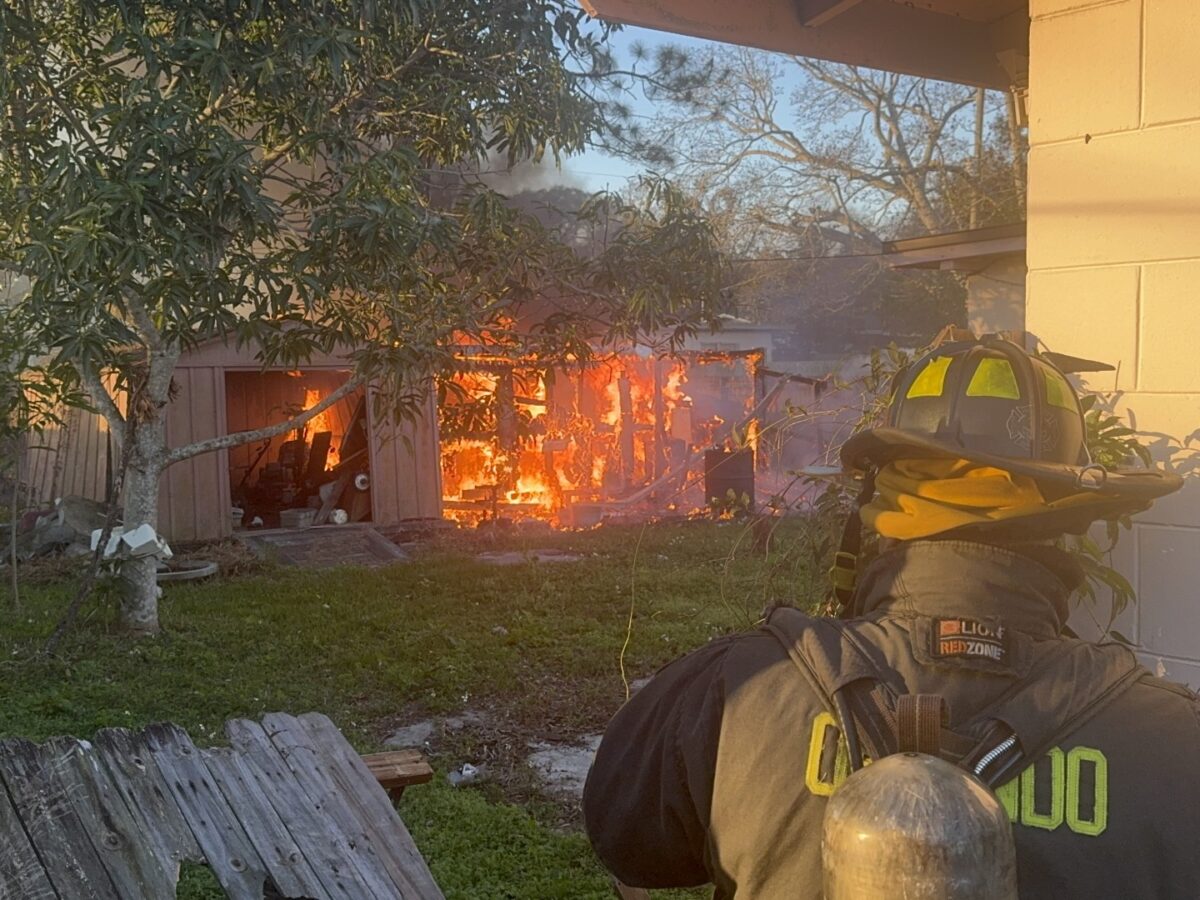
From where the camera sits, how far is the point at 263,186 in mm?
7883

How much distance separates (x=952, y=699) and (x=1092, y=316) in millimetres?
1528

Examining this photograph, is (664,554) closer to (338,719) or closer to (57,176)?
(338,719)

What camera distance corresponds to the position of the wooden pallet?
2453 millimetres

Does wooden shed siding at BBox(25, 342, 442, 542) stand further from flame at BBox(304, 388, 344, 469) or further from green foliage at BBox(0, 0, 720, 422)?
green foliage at BBox(0, 0, 720, 422)

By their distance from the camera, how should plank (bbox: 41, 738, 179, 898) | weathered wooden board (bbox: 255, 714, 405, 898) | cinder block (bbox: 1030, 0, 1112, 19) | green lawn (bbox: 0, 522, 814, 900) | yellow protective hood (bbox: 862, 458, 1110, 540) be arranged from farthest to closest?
green lawn (bbox: 0, 522, 814, 900) → weathered wooden board (bbox: 255, 714, 405, 898) → cinder block (bbox: 1030, 0, 1112, 19) → plank (bbox: 41, 738, 179, 898) → yellow protective hood (bbox: 862, 458, 1110, 540)

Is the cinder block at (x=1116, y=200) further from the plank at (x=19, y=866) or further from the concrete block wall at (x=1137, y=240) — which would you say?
the plank at (x=19, y=866)

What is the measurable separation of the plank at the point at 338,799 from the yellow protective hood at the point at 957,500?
5.96 feet

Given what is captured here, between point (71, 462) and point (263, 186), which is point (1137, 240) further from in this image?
point (71, 462)

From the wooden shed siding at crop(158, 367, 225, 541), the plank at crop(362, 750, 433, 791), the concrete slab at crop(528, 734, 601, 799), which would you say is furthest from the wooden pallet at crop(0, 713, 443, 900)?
the wooden shed siding at crop(158, 367, 225, 541)

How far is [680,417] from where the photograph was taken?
57.1ft

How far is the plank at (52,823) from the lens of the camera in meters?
2.39

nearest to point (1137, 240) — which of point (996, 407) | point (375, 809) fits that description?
point (996, 407)

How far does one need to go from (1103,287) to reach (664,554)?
9410mm

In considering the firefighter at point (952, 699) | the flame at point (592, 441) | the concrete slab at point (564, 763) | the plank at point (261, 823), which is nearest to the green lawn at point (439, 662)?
the concrete slab at point (564, 763)
